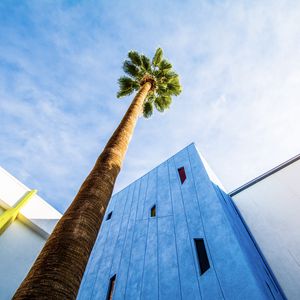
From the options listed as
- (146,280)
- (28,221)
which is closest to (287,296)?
(146,280)

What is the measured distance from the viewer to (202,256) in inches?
335

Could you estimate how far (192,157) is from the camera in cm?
1395

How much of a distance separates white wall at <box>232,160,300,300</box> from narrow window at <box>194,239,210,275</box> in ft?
9.98

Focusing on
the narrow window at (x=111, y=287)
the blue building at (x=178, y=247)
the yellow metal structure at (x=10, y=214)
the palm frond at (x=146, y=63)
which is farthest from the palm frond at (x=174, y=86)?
the narrow window at (x=111, y=287)

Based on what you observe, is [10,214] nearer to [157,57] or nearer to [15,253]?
[15,253]

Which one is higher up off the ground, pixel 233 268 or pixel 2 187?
pixel 2 187

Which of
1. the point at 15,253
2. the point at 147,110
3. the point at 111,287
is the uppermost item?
the point at 147,110

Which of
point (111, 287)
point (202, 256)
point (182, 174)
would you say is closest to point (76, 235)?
point (202, 256)

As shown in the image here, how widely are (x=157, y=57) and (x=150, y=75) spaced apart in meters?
1.43

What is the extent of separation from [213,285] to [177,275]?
1.83 meters

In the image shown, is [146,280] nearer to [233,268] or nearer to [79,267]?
[233,268]

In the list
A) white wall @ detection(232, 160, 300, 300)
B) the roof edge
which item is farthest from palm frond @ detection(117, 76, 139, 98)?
white wall @ detection(232, 160, 300, 300)

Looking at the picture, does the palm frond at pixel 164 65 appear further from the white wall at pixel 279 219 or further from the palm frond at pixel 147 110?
the white wall at pixel 279 219

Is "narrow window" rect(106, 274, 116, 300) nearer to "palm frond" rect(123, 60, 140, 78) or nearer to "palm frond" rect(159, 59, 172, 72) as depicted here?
"palm frond" rect(123, 60, 140, 78)
